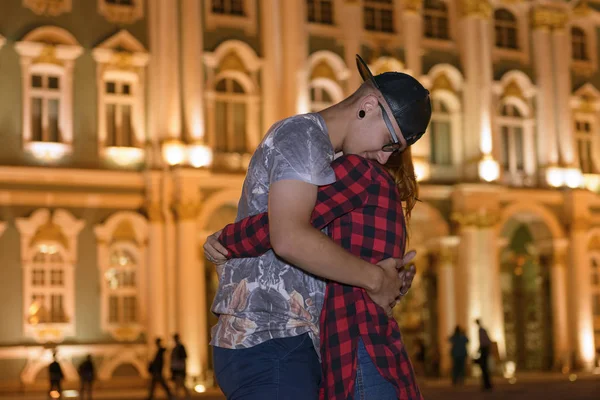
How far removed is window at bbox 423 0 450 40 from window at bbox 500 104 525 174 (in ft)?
9.59

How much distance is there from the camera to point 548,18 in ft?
109

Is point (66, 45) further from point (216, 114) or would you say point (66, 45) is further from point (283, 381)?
point (283, 381)

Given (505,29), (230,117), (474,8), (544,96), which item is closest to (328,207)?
Result: (230,117)

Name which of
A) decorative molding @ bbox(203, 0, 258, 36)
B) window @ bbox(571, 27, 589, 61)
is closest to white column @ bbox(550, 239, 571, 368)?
window @ bbox(571, 27, 589, 61)

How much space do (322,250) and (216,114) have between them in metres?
25.5

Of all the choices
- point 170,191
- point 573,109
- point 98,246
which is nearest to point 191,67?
point 170,191

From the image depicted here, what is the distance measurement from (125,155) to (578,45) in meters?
15.2

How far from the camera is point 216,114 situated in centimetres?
2839

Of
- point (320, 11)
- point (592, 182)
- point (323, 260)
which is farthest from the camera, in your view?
point (592, 182)

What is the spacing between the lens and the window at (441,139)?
31.3m

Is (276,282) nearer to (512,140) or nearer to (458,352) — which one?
(458,352)

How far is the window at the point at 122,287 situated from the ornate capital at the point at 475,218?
29.7ft

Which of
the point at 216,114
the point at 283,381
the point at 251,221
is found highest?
the point at 216,114

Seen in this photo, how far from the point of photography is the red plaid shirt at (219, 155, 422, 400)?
10.5 ft
